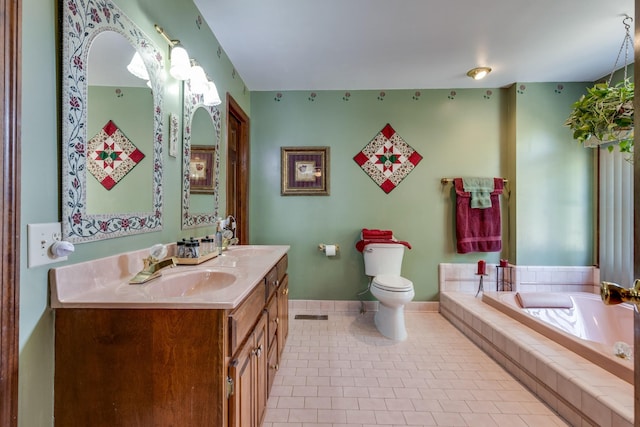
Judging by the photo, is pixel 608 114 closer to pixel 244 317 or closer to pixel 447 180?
pixel 447 180

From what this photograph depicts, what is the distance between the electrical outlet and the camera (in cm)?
73

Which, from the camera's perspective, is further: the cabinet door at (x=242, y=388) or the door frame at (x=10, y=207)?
the cabinet door at (x=242, y=388)

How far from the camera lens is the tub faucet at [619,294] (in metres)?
0.50

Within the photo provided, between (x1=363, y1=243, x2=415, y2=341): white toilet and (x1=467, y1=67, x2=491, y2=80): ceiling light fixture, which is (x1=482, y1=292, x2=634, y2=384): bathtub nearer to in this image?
(x1=363, y1=243, x2=415, y2=341): white toilet

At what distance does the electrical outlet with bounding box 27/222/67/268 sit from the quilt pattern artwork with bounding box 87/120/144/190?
236 mm

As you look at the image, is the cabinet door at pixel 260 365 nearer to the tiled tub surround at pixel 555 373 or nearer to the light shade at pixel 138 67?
the light shade at pixel 138 67

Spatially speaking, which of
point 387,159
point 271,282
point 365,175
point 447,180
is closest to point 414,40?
point 387,159

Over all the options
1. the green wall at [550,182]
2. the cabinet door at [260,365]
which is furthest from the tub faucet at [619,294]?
the green wall at [550,182]

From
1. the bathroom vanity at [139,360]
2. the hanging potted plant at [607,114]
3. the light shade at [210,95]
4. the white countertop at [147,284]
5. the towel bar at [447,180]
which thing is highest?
the light shade at [210,95]

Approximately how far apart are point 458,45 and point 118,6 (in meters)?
2.21

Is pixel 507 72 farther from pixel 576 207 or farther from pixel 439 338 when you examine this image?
pixel 439 338

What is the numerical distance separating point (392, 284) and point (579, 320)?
1635mm

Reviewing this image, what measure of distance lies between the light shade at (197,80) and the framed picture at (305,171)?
1345mm

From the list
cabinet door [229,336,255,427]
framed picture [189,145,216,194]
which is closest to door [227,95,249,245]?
framed picture [189,145,216,194]
